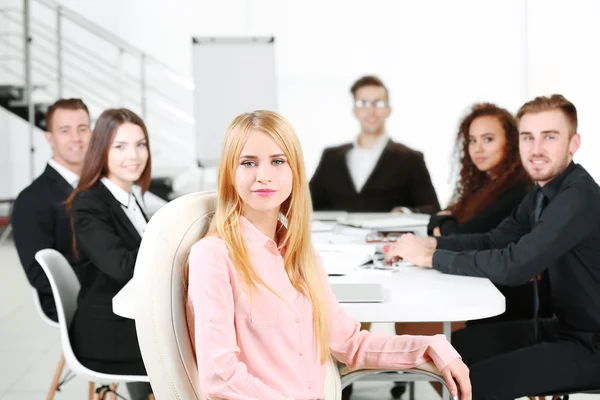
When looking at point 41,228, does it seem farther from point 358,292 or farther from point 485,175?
point 485,175

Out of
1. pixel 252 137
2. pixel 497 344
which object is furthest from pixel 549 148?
pixel 252 137

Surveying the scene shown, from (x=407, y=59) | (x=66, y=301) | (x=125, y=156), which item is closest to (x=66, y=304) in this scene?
(x=66, y=301)

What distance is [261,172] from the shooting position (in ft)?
4.65

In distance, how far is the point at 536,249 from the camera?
201 cm

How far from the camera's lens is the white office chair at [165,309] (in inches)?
53.0

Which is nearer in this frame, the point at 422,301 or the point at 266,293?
the point at 266,293

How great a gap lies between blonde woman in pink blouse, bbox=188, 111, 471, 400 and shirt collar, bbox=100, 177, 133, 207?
98 cm

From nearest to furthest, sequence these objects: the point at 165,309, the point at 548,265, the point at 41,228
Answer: the point at 165,309 → the point at 548,265 → the point at 41,228

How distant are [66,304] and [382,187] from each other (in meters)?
2.78

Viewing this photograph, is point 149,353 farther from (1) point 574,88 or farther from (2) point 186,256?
(1) point 574,88

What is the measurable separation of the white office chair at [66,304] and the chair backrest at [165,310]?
0.73 m

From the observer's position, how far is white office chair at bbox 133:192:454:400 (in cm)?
135

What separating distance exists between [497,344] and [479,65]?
161 inches

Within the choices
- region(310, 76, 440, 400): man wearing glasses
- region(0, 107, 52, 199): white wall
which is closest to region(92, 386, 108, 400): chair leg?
region(310, 76, 440, 400): man wearing glasses
